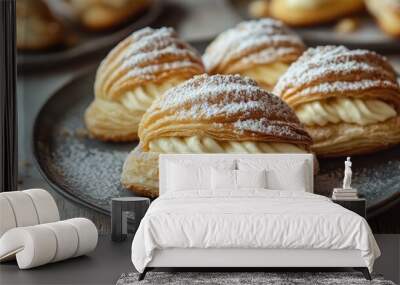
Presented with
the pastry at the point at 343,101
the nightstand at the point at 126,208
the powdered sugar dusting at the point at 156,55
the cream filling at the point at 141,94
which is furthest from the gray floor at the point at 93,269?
the powdered sugar dusting at the point at 156,55

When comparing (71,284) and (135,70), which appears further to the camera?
(135,70)

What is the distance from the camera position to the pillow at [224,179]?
14.5ft

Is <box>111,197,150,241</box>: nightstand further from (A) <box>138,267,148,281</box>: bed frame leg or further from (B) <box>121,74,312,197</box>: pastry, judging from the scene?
(A) <box>138,267,148,281</box>: bed frame leg

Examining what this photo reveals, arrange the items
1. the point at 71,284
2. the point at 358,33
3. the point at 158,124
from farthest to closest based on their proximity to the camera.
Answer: the point at 358,33 < the point at 158,124 < the point at 71,284

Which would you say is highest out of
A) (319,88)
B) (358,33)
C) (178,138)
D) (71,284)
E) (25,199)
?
(358,33)

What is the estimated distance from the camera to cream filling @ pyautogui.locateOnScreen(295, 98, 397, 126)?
4.59 metres

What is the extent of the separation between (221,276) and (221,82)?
1348 millimetres

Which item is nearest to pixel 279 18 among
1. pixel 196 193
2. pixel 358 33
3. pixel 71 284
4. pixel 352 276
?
pixel 358 33

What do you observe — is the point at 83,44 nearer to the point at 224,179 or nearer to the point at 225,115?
the point at 225,115

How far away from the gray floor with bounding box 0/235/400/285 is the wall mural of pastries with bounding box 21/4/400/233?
430 mm

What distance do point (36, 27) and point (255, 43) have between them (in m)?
1.55

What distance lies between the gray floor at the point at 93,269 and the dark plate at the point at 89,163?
1.22ft

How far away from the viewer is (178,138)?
14.9ft

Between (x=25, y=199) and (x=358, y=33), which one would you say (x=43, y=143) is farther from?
(x=358, y=33)
